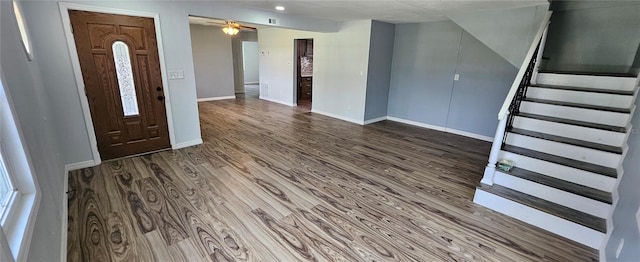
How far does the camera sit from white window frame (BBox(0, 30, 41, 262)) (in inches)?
47.9

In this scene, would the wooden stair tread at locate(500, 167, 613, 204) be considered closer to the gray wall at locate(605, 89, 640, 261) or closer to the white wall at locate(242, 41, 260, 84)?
the gray wall at locate(605, 89, 640, 261)

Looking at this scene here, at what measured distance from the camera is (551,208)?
8.18 ft

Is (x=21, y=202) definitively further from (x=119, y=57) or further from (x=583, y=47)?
(x=583, y=47)

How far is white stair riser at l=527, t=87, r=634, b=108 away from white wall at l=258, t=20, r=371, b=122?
3.08 meters

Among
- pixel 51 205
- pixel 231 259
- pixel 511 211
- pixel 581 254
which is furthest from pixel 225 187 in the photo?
pixel 581 254

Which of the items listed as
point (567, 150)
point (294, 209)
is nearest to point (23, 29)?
point (294, 209)

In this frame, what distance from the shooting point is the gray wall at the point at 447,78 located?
196 inches

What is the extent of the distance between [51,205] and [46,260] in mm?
620

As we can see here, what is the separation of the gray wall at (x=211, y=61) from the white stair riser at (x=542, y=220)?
25.7 feet

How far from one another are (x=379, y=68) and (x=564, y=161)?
3887 millimetres

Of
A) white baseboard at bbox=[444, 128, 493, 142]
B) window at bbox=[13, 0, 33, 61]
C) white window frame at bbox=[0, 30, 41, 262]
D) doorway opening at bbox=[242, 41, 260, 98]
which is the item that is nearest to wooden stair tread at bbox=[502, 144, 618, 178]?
white baseboard at bbox=[444, 128, 493, 142]

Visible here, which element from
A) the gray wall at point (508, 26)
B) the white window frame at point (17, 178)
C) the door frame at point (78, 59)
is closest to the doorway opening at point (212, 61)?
the door frame at point (78, 59)

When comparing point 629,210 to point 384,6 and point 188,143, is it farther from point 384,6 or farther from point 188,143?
point 188,143

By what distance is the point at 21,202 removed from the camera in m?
1.47
